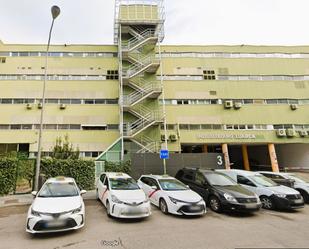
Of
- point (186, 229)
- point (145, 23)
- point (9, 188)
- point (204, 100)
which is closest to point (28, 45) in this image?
point (145, 23)

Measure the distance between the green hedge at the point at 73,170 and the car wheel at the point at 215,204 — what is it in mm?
7934

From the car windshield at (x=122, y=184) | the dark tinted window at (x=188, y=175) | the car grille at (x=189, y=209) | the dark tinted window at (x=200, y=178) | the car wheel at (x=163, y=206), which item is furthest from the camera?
the dark tinted window at (x=188, y=175)

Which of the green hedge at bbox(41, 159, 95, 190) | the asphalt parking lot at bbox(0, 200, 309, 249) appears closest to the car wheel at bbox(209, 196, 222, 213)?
the asphalt parking lot at bbox(0, 200, 309, 249)

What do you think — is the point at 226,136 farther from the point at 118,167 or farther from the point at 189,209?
the point at 189,209

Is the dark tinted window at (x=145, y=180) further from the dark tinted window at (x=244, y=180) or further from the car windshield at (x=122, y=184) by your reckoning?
the dark tinted window at (x=244, y=180)

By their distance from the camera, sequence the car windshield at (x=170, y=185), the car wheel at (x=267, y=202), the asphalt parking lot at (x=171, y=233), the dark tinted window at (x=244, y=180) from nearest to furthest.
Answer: the asphalt parking lot at (x=171, y=233), the car windshield at (x=170, y=185), the car wheel at (x=267, y=202), the dark tinted window at (x=244, y=180)

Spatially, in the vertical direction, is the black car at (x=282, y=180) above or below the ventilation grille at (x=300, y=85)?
below

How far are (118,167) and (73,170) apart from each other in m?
3.26

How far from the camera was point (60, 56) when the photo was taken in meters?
23.5

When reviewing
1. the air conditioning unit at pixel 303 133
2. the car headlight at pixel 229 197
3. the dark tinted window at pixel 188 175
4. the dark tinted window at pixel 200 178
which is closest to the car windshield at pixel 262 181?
the dark tinted window at pixel 200 178

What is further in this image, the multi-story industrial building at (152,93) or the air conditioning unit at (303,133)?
the air conditioning unit at (303,133)

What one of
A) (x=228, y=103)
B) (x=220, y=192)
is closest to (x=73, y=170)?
(x=220, y=192)

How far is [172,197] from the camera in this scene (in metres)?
7.98

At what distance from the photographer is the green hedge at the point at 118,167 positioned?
14992mm
